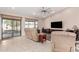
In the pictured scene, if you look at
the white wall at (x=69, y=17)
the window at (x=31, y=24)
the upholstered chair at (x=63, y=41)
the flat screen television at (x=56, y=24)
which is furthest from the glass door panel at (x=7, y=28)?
the upholstered chair at (x=63, y=41)

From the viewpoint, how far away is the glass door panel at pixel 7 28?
9242 mm

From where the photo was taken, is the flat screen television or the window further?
the window

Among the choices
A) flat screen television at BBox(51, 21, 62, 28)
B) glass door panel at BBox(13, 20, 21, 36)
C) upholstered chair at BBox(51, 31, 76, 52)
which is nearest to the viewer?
upholstered chair at BBox(51, 31, 76, 52)

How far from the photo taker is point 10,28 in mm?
10203

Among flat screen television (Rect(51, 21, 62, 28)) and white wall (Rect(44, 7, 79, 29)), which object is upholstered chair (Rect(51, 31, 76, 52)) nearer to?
white wall (Rect(44, 7, 79, 29))

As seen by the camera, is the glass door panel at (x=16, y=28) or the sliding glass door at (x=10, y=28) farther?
the glass door panel at (x=16, y=28)

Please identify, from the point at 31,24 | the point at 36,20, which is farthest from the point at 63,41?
the point at 36,20

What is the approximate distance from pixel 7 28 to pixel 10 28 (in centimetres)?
49

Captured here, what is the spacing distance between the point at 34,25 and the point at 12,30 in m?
3.54

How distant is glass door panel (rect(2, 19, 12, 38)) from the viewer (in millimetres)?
9242

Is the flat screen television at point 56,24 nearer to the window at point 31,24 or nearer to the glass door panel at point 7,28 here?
the window at point 31,24

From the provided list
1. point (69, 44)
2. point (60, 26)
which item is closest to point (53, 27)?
point (60, 26)

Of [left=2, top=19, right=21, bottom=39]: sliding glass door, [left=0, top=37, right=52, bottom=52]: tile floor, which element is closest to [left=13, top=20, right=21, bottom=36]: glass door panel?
[left=2, top=19, right=21, bottom=39]: sliding glass door

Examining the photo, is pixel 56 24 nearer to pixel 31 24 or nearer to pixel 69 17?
pixel 69 17
